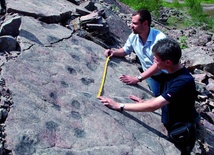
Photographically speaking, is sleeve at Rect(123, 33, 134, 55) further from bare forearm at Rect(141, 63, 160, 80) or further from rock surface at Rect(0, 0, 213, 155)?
bare forearm at Rect(141, 63, 160, 80)

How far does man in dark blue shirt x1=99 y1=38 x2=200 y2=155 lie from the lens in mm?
3906

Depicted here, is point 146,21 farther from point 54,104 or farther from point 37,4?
point 37,4

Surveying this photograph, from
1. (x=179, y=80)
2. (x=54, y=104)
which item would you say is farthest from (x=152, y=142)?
(x=54, y=104)

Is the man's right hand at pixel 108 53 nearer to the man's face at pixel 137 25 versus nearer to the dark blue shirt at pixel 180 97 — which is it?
the man's face at pixel 137 25

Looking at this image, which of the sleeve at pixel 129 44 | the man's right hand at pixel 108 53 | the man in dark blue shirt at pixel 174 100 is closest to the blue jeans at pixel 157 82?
the sleeve at pixel 129 44

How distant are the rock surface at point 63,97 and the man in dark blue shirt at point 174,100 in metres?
0.17

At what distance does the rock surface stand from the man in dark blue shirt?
0.17m

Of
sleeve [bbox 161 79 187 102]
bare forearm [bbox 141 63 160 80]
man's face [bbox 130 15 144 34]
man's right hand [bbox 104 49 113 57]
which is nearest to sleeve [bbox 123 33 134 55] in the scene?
man's right hand [bbox 104 49 113 57]

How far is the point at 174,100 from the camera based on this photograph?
3.93 m

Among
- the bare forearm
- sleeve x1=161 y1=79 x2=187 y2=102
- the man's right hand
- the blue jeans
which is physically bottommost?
the blue jeans

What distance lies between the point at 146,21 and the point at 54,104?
1734 millimetres

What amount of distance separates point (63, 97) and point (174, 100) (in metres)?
1.25

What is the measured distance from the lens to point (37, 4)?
20.5ft

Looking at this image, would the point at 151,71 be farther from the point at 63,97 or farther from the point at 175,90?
the point at 63,97
